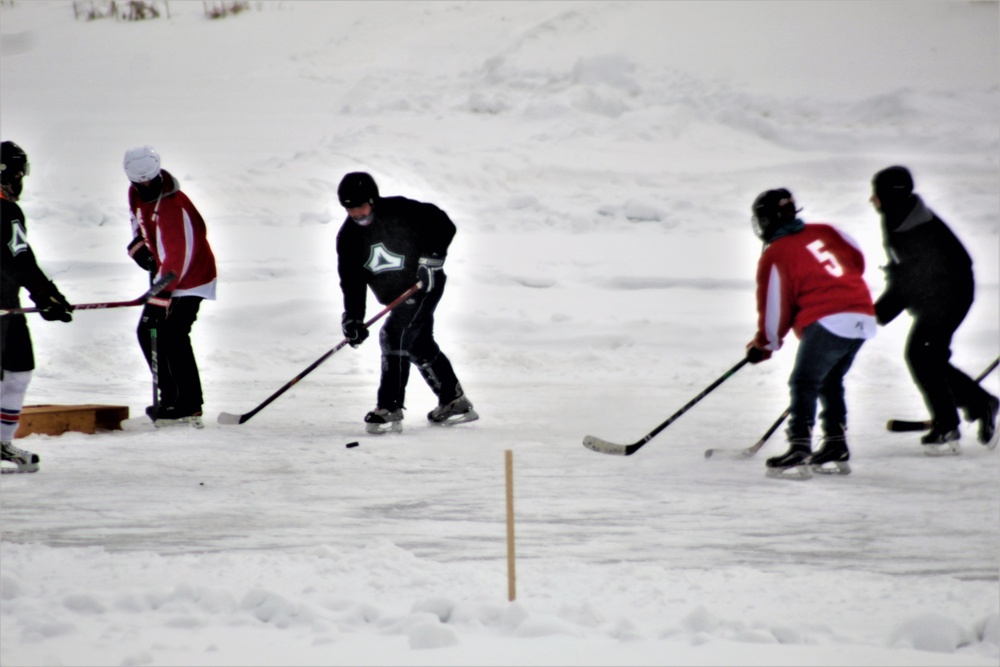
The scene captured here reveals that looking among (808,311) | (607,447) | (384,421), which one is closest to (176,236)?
(384,421)

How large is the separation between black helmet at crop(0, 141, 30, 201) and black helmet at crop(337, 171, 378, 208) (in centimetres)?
132

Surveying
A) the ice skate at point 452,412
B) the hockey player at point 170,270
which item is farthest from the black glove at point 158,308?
the ice skate at point 452,412

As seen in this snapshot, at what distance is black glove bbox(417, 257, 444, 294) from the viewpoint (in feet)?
→ 17.3

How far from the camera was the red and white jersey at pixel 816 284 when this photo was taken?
4176mm

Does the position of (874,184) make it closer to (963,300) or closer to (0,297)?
(963,300)

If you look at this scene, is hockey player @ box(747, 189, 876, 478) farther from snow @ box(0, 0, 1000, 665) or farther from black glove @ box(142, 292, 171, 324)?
black glove @ box(142, 292, 171, 324)

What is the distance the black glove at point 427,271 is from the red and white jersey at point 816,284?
1.60 m

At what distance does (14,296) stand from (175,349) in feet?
3.99

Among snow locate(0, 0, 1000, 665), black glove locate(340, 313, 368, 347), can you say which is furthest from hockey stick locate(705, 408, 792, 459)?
black glove locate(340, 313, 368, 347)

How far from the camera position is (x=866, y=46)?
10.7 metres

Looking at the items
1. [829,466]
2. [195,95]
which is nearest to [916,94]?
[195,95]

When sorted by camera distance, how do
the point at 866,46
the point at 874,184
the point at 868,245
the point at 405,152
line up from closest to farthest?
the point at 874,184, the point at 866,46, the point at 868,245, the point at 405,152

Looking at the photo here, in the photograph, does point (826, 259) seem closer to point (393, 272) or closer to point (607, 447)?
point (607, 447)

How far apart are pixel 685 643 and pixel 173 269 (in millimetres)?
3566
